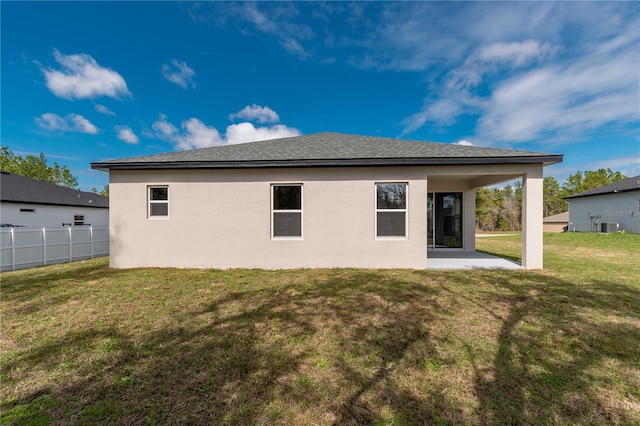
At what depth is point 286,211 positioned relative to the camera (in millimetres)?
7441

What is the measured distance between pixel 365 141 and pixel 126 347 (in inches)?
A: 338

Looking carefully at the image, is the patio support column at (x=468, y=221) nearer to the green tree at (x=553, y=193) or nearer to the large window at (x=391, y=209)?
the large window at (x=391, y=209)

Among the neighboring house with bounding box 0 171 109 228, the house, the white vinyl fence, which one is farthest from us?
the neighboring house with bounding box 0 171 109 228

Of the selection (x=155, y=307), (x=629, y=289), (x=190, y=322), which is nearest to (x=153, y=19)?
(x=155, y=307)

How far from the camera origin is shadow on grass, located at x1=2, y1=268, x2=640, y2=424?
2074 millimetres

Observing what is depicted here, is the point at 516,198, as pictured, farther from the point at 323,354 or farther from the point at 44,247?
the point at 44,247

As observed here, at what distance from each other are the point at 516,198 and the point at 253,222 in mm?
43696

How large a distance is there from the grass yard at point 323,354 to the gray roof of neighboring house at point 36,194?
41.5ft

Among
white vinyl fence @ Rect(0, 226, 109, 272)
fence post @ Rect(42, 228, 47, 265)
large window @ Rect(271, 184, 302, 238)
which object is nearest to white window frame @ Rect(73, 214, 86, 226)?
white vinyl fence @ Rect(0, 226, 109, 272)

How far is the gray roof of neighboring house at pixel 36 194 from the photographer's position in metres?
13.4

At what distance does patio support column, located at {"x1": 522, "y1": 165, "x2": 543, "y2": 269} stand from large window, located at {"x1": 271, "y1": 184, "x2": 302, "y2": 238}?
20.6 ft

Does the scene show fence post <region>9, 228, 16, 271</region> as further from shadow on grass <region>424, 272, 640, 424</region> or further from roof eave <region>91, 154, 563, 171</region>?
shadow on grass <region>424, 272, 640, 424</region>

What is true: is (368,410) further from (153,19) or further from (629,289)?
(153,19)

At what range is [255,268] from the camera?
7.38 m
